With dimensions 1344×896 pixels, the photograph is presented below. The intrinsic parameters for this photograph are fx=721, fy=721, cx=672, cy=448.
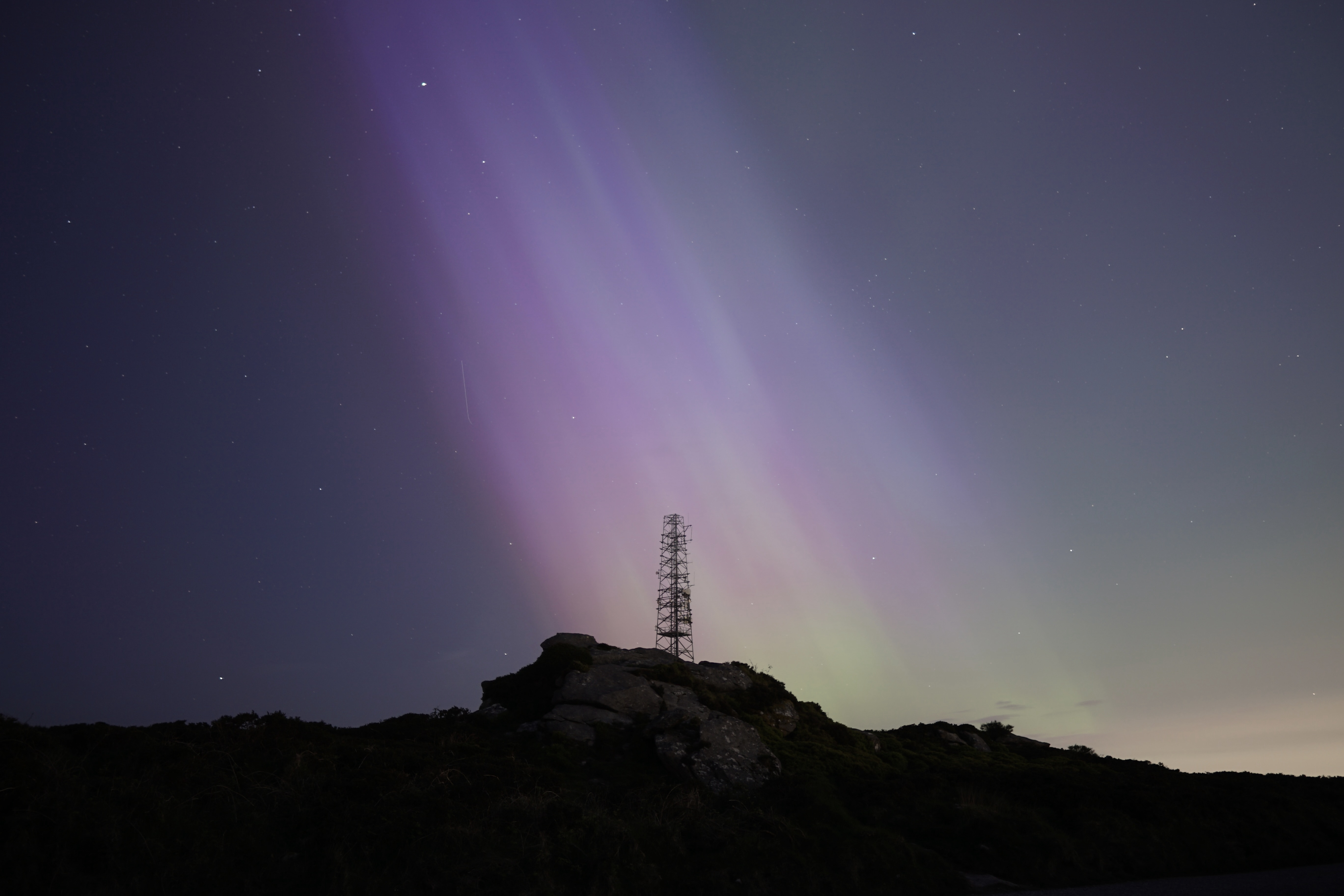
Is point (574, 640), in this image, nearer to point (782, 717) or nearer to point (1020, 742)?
point (782, 717)

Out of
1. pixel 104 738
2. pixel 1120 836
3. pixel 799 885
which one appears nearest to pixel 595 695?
pixel 799 885

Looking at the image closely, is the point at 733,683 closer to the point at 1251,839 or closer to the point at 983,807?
the point at 983,807

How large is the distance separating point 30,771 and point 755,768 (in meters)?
21.5

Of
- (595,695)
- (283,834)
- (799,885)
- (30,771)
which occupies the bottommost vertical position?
(799,885)

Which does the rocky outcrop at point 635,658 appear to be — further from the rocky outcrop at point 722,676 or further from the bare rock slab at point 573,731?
the bare rock slab at point 573,731

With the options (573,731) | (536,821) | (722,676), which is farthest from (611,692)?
(536,821)

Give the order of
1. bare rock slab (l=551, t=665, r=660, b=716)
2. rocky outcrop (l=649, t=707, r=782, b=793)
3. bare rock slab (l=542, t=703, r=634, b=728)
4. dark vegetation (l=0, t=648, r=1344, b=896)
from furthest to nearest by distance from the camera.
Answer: bare rock slab (l=551, t=665, r=660, b=716), bare rock slab (l=542, t=703, r=634, b=728), rocky outcrop (l=649, t=707, r=782, b=793), dark vegetation (l=0, t=648, r=1344, b=896)

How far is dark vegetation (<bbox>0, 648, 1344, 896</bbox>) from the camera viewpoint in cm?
1677

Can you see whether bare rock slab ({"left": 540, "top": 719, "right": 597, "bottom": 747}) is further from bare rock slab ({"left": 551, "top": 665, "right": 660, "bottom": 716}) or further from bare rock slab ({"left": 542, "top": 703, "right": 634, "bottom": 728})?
bare rock slab ({"left": 551, "top": 665, "right": 660, "bottom": 716})

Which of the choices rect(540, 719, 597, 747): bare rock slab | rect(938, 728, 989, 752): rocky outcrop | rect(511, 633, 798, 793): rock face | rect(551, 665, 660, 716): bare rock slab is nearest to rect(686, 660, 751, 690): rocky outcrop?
rect(511, 633, 798, 793): rock face

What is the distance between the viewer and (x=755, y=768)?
88.7 feet

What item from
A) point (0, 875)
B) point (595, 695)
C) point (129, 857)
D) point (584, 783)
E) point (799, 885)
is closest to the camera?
point (0, 875)

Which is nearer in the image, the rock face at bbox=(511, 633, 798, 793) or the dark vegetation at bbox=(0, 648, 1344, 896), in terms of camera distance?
the dark vegetation at bbox=(0, 648, 1344, 896)

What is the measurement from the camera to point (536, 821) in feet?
64.7
